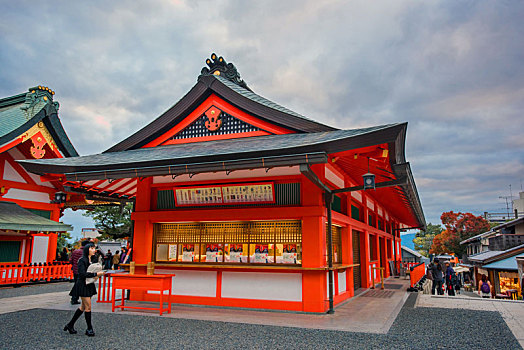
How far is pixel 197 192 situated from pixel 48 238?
11419 mm

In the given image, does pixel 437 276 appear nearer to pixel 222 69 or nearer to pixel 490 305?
pixel 490 305

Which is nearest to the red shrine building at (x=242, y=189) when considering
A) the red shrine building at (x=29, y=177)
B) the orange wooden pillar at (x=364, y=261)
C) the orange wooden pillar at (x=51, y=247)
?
the orange wooden pillar at (x=364, y=261)

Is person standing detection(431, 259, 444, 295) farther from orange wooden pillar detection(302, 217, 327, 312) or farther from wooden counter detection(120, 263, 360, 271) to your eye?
orange wooden pillar detection(302, 217, 327, 312)

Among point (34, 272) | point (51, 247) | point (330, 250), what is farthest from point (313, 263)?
point (51, 247)

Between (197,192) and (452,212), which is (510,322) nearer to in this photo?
(197,192)

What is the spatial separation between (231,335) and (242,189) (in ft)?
13.6

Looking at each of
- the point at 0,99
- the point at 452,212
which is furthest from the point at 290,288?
the point at 452,212

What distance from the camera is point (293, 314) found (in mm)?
8758

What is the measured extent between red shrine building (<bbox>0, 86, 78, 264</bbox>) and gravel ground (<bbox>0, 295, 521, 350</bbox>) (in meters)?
8.51

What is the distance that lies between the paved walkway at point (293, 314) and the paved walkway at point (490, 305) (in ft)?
3.09

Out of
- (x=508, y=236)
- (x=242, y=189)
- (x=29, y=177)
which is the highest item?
(x=29, y=177)

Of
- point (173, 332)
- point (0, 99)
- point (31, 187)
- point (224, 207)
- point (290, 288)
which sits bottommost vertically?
point (173, 332)

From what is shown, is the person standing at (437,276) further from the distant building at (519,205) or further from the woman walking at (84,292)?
the distant building at (519,205)

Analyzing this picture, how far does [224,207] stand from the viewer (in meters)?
10.2
